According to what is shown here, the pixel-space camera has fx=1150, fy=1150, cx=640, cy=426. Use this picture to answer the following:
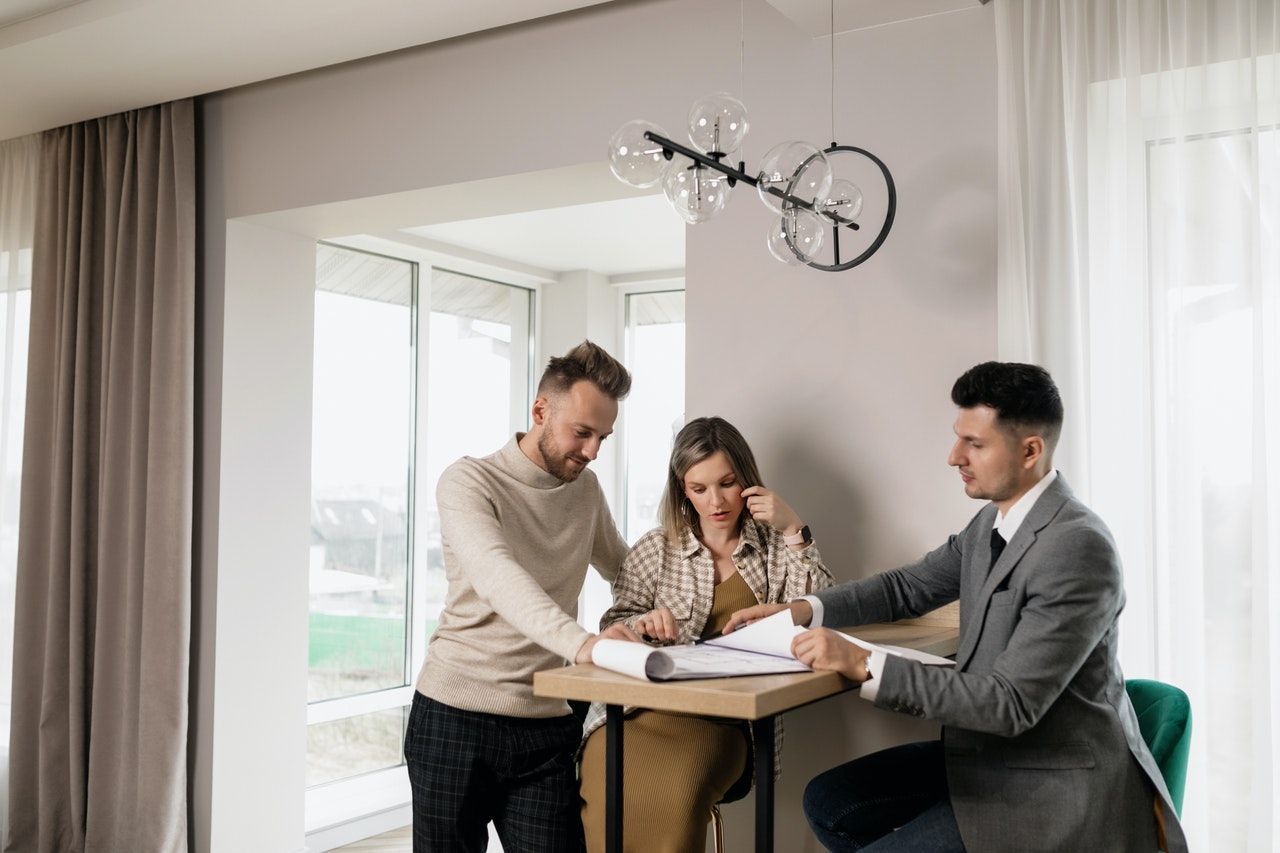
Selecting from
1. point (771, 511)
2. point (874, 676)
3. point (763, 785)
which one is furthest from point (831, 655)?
→ point (771, 511)

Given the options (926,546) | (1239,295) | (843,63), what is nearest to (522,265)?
(843,63)

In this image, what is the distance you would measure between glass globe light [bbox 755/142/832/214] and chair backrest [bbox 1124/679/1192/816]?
1.10 meters

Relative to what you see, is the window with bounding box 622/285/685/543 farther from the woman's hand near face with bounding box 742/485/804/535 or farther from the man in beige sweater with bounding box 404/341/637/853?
the man in beige sweater with bounding box 404/341/637/853

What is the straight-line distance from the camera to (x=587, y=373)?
235cm

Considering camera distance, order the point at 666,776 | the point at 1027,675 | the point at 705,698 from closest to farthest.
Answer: the point at 705,698 → the point at 1027,675 → the point at 666,776

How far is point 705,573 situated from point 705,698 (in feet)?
2.70

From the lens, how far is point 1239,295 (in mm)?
2309

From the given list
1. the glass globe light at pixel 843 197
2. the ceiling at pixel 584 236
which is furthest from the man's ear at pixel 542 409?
the ceiling at pixel 584 236

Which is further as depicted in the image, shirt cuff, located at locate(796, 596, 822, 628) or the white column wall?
the white column wall

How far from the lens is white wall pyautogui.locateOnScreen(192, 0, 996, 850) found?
268cm

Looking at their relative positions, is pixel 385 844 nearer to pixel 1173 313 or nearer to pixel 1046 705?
pixel 1046 705

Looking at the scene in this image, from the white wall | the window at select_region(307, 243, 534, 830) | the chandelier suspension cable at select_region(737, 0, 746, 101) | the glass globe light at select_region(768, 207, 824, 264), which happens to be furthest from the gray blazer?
the window at select_region(307, 243, 534, 830)

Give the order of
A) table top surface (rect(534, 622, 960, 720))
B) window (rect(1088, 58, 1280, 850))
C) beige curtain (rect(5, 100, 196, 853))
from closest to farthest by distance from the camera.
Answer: table top surface (rect(534, 622, 960, 720))
window (rect(1088, 58, 1280, 850))
beige curtain (rect(5, 100, 196, 853))

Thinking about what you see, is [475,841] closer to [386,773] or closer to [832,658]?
[832,658]
